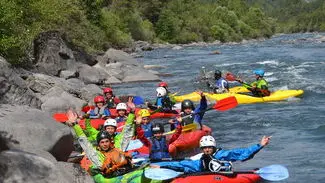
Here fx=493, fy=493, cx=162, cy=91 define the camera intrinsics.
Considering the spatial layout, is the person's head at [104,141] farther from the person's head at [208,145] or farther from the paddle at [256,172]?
the person's head at [208,145]

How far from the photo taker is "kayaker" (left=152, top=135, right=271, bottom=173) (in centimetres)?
654

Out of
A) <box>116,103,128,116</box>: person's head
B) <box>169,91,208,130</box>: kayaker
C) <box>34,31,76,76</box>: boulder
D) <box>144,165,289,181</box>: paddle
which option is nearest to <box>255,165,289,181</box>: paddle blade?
<box>144,165,289,181</box>: paddle

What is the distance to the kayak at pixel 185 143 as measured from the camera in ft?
29.5

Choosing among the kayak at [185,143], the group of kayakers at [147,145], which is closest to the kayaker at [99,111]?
the group of kayakers at [147,145]

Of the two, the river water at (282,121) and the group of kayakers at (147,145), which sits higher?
the group of kayakers at (147,145)

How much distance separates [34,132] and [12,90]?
11.5 ft

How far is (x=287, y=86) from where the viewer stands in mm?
17906

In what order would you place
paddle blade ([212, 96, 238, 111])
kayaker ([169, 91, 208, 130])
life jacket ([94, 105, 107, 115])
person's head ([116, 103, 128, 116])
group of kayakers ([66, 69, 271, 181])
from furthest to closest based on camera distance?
life jacket ([94, 105, 107, 115])
paddle blade ([212, 96, 238, 111])
kayaker ([169, 91, 208, 130])
person's head ([116, 103, 128, 116])
group of kayakers ([66, 69, 271, 181])

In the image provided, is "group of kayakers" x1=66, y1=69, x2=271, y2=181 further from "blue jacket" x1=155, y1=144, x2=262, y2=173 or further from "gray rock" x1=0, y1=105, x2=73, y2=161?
"gray rock" x1=0, y1=105, x2=73, y2=161

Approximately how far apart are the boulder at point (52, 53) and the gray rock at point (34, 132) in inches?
439

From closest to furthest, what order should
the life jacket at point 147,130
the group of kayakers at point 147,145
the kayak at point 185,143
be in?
the group of kayakers at point 147,145 < the kayak at point 185,143 < the life jacket at point 147,130

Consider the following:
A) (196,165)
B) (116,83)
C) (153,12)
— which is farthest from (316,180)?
(153,12)

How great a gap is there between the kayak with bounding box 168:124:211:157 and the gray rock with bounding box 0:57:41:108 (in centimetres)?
354

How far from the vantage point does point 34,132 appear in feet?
23.4
